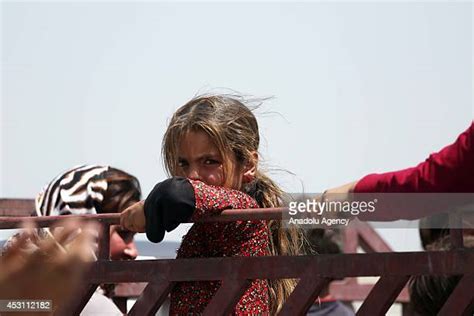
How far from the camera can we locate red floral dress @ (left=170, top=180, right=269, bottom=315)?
8.57ft

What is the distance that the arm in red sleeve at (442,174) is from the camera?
2039mm

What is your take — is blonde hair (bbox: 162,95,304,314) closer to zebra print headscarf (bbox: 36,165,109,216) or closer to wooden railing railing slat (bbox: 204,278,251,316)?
wooden railing railing slat (bbox: 204,278,251,316)

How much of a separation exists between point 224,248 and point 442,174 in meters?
0.77

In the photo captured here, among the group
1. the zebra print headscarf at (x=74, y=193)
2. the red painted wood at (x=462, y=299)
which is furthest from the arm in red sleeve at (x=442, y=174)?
the zebra print headscarf at (x=74, y=193)

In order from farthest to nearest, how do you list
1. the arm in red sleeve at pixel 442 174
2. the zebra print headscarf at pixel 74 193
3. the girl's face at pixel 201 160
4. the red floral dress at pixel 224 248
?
the zebra print headscarf at pixel 74 193
the girl's face at pixel 201 160
the red floral dress at pixel 224 248
the arm in red sleeve at pixel 442 174

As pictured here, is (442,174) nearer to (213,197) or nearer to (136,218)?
(213,197)

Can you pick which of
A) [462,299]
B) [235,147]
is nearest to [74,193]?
[235,147]

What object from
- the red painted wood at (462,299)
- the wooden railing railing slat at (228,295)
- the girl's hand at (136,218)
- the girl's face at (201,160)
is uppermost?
the girl's face at (201,160)

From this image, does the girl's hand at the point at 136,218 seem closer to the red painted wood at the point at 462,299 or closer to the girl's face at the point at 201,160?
the girl's face at the point at 201,160

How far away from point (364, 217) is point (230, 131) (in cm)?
70

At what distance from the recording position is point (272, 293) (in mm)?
2859

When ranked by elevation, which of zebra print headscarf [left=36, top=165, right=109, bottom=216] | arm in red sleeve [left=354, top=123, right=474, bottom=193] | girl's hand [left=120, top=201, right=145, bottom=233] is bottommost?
zebra print headscarf [left=36, top=165, right=109, bottom=216]

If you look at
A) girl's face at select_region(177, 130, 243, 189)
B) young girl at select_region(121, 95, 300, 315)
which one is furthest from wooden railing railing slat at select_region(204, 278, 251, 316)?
girl's face at select_region(177, 130, 243, 189)

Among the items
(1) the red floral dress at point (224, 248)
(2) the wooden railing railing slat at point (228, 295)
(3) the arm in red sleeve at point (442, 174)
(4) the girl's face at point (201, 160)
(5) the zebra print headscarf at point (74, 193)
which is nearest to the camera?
(3) the arm in red sleeve at point (442, 174)
